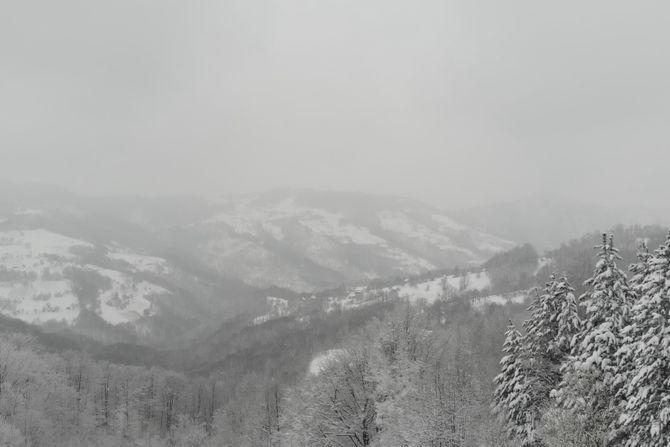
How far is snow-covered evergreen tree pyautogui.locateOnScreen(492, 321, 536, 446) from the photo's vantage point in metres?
36.9

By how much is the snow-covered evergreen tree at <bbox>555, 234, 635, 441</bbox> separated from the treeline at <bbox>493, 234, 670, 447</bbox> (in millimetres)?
57

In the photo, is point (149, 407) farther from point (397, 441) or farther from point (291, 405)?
point (397, 441)

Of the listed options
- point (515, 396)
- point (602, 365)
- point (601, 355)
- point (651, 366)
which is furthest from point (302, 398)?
point (651, 366)

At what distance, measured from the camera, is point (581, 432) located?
27.5 meters

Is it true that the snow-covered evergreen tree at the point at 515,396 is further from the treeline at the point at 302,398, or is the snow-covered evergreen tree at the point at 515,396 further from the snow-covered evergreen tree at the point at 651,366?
the snow-covered evergreen tree at the point at 651,366

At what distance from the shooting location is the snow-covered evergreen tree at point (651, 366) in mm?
24031

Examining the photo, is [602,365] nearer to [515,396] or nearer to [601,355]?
[601,355]

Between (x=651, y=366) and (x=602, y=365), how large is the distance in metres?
4.60

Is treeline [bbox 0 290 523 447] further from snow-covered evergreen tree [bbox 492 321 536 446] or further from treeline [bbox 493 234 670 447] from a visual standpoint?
treeline [bbox 493 234 670 447]

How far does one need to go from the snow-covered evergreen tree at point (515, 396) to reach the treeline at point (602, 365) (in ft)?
0.24

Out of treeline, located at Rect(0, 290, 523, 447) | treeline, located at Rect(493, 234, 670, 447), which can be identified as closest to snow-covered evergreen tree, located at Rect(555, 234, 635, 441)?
treeline, located at Rect(493, 234, 670, 447)

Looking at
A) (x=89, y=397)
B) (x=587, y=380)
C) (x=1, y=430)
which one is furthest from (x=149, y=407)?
(x=587, y=380)

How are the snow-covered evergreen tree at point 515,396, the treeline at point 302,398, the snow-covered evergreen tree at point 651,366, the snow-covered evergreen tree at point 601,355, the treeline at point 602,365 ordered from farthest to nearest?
the treeline at point 302,398
the snow-covered evergreen tree at point 515,396
the snow-covered evergreen tree at point 601,355
the treeline at point 602,365
the snow-covered evergreen tree at point 651,366

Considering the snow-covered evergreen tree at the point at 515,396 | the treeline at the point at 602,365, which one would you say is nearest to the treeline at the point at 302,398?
the snow-covered evergreen tree at the point at 515,396
